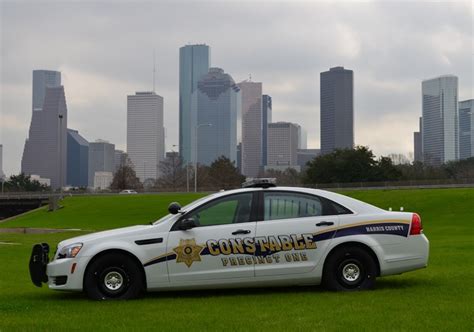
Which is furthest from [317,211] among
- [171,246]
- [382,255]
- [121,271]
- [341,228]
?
[121,271]

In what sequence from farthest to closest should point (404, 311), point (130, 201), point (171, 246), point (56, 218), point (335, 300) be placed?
1. point (130, 201)
2. point (56, 218)
3. point (171, 246)
4. point (335, 300)
5. point (404, 311)

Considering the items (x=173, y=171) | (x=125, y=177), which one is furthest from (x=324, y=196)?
(x=173, y=171)

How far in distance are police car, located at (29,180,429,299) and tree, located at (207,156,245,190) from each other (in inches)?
4406

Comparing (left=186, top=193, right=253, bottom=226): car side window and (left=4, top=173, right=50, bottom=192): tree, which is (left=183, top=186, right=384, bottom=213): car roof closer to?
(left=186, top=193, right=253, bottom=226): car side window

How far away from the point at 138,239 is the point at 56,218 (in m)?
49.3

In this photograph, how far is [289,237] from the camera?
9.06 metres

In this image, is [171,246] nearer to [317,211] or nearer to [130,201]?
[317,211]

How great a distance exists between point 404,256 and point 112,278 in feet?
13.7

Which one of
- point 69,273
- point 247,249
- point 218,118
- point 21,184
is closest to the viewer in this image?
point 69,273

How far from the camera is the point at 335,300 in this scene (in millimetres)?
8367

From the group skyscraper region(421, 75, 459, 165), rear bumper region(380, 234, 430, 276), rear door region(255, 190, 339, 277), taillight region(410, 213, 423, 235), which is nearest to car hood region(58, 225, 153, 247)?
rear door region(255, 190, 339, 277)

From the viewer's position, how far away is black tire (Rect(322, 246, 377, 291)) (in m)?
9.11

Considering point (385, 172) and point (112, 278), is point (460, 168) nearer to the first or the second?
point (385, 172)

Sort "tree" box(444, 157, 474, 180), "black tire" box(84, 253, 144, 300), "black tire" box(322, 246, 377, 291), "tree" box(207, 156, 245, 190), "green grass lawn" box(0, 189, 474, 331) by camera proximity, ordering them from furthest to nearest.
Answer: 1. "tree" box(207, 156, 245, 190)
2. "tree" box(444, 157, 474, 180)
3. "black tire" box(322, 246, 377, 291)
4. "black tire" box(84, 253, 144, 300)
5. "green grass lawn" box(0, 189, 474, 331)
